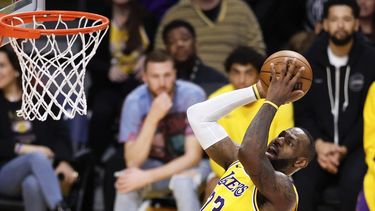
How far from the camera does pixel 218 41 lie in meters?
8.05

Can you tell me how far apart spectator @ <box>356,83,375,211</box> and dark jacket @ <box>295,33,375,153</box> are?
21 centimetres

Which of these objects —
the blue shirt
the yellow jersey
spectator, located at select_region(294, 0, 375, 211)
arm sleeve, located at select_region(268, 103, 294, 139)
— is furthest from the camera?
the blue shirt

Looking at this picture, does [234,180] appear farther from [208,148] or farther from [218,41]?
[218,41]

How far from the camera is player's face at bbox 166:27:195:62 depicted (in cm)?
775

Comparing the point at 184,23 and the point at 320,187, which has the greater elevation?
the point at 184,23

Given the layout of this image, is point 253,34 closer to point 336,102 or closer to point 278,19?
point 278,19

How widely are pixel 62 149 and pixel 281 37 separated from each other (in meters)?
2.48

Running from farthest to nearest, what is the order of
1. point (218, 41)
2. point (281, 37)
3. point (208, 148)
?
point (281, 37), point (218, 41), point (208, 148)

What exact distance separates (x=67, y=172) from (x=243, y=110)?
1.57 metres

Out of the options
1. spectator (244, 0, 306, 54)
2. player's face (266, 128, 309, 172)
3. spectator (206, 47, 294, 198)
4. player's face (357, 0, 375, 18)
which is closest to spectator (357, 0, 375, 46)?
player's face (357, 0, 375, 18)

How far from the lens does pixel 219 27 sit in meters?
8.09

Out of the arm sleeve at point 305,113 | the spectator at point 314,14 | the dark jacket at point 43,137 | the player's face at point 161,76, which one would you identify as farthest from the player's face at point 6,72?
the spectator at point 314,14

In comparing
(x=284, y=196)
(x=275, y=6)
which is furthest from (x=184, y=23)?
(x=284, y=196)

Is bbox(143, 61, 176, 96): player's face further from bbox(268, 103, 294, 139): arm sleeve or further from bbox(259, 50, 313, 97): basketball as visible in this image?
bbox(259, 50, 313, 97): basketball
